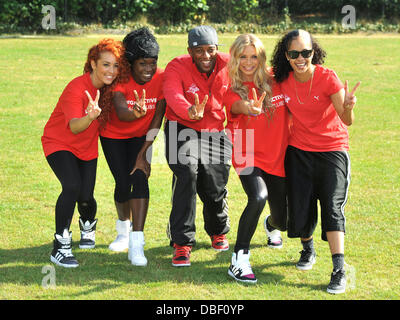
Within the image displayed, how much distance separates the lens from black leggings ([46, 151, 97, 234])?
5.94 metres

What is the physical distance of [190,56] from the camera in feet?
20.1

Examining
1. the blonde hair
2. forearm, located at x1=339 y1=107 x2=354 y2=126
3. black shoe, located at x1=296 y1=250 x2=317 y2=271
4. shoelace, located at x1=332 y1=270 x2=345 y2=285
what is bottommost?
black shoe, located at x1=296 y1=250 x2=317 y2=271

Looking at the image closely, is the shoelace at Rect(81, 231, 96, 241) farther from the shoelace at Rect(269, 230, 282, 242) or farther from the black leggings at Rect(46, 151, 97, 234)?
the shoelace at Rect(269, 230, 282, 242)

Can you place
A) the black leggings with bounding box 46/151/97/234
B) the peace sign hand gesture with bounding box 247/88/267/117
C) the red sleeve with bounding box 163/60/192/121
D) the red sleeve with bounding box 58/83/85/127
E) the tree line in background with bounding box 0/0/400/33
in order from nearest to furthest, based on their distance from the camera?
1. the peace sign hand gesture with bounding box 247/88/267/117
2. the red sleeve with bounding box 163/60/192/121
3. the red sleeve with bounding box 58/83/85/127
4. the black leggings with bounding box 46/151/97/234
5. the tree line in background with bounding box 0/0/400/33

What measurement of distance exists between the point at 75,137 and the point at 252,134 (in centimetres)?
165

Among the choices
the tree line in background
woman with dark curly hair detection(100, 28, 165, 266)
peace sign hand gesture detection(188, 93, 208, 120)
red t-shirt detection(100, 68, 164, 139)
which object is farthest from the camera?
the tree line in background

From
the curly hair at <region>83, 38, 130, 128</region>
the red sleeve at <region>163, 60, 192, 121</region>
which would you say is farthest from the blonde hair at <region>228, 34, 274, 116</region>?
the curly hair at <region>83, 38, 130, 128</region>

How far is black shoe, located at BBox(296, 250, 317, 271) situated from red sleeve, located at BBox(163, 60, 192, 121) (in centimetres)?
166

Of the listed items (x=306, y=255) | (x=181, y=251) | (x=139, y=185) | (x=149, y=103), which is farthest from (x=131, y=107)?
(x=306, y=255)

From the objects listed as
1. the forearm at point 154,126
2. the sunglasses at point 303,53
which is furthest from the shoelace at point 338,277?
the forearm at point 154,126

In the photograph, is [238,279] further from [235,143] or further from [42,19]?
[42,19]

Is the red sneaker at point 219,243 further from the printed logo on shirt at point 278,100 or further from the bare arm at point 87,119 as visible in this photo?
the bare arm at point 87,119
